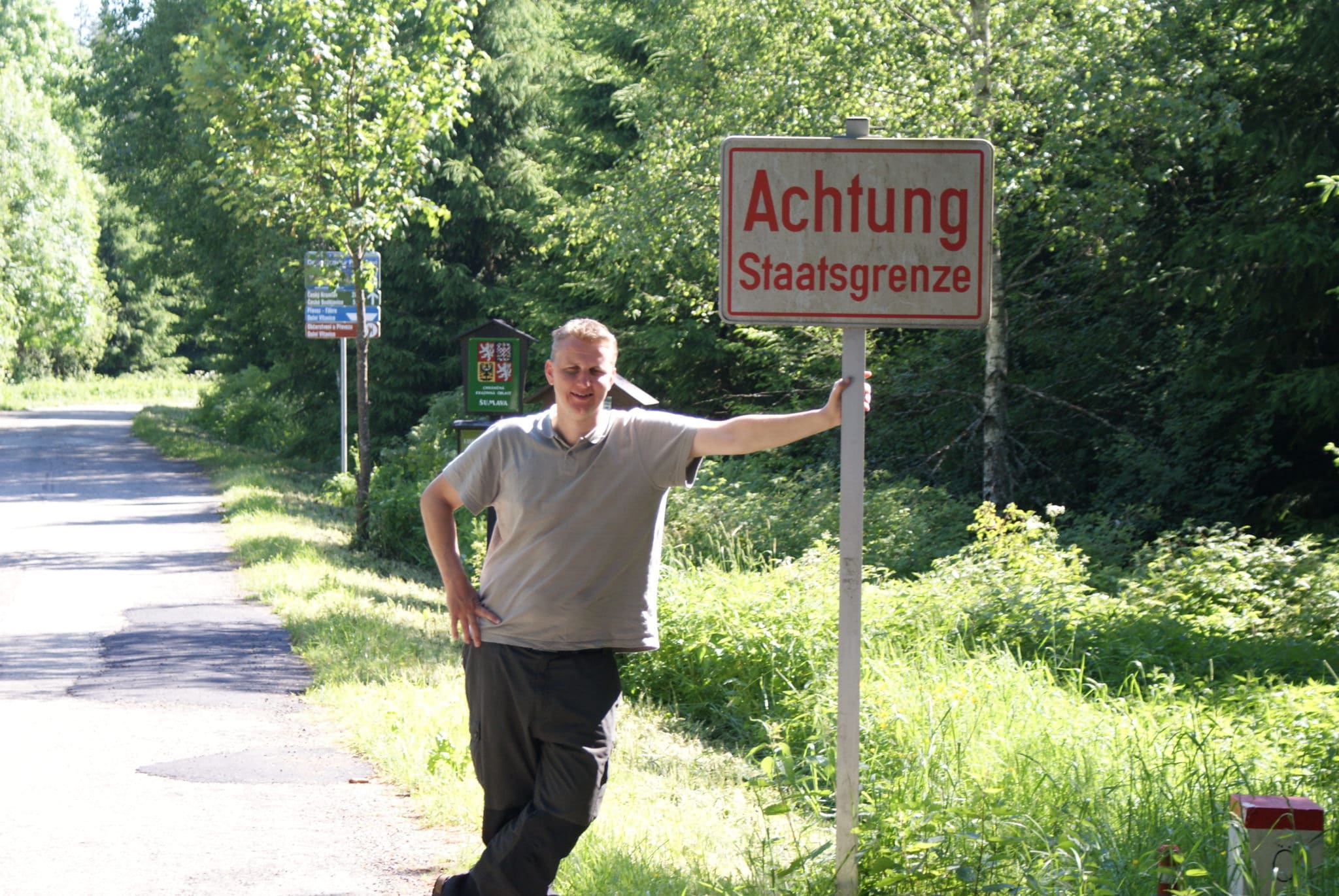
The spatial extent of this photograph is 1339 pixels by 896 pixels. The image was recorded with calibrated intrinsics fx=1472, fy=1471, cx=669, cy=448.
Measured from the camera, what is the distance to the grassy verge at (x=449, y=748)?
17.6ft

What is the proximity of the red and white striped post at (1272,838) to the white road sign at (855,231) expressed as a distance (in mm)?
1568

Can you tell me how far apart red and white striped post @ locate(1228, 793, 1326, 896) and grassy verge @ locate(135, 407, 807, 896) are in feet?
5.25

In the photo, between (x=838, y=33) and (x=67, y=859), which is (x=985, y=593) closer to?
(x=67, y=859)

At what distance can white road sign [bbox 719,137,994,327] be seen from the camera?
4.42m

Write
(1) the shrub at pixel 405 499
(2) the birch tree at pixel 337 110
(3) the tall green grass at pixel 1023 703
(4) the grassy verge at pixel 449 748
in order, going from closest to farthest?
(3) the tall green grass at pixel 1023 703 → (4) the grassy verge at pixel 449 748 → (2) the birch tree at pixel 337 110 → (1) the shrub at pixel 405 499

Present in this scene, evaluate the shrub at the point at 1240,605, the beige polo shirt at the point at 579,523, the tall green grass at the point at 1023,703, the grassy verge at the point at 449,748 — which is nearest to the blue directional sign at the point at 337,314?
the grassy verge at the point at 449,748

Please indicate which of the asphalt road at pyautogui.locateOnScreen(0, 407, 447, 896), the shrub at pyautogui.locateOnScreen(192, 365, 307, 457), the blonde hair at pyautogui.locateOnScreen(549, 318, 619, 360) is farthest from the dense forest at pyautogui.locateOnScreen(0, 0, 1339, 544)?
the blonde hair at pyautogui.locateOnScreen(549, 318, 619, 360)

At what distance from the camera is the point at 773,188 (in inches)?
A: 175

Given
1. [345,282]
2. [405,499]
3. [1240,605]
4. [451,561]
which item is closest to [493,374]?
[405,499]

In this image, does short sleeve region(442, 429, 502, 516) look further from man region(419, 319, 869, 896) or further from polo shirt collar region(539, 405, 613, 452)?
polo shirt collar region(539, 405, 613, 452)

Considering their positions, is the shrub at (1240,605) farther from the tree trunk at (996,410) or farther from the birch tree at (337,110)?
the birch tree at (337,110)

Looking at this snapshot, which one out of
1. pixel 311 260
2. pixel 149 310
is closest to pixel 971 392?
pixel 311 260

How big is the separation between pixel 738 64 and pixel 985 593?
31.8 feet

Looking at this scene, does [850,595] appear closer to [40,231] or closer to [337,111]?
[337,111]
